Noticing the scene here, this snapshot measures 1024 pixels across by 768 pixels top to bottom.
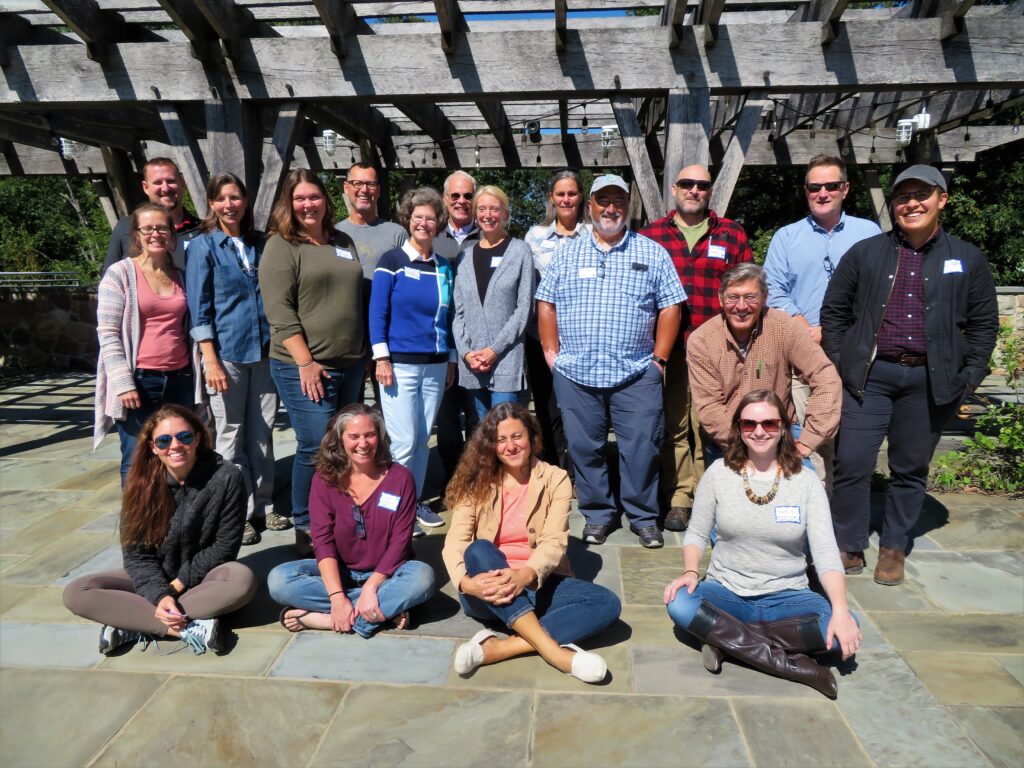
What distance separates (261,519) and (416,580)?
4.77ft

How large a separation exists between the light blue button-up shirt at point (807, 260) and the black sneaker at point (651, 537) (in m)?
1.24

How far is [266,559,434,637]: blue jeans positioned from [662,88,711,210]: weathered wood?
2818 millimetres

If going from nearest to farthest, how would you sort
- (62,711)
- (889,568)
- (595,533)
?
(62,711) < (889,568) < (595,533)

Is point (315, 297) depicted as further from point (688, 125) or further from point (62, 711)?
point (688, 125)

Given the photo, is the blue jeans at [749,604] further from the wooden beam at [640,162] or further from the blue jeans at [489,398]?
the wooden beam at [640,162]

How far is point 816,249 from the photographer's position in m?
3.39

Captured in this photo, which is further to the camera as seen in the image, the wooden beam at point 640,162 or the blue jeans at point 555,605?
the wooden beam at point 640,162

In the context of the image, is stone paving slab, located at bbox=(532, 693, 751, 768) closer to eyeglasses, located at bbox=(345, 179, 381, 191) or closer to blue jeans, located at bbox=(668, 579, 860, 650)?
blue jeans, located at bbox=(668, 579, 860, 650)

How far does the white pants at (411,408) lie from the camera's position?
3.42m

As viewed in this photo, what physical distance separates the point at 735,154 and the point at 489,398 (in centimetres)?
219

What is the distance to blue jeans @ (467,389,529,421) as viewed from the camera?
3.50m

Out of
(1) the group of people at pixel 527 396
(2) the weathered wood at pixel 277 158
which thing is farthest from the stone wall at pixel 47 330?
(1) the group of people at pixel 527 396

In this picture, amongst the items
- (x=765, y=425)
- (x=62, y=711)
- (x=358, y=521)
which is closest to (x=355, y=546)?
(x=358, y=521)

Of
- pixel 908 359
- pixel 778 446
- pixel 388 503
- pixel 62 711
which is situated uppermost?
pixel 908 359
